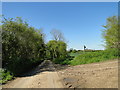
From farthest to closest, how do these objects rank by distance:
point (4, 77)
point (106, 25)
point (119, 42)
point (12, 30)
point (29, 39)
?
point (106, 25) < point (29, 39) < point (119, 42) < point (12, 30) < point (4, 77)

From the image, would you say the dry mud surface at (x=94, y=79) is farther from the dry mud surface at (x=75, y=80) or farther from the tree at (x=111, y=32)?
the tree at (x=111, y=32)

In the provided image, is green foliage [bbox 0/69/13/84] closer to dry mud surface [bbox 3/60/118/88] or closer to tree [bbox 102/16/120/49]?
dry mud surface [bbox 3/60/118/88]

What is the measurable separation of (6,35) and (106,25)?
16.3m

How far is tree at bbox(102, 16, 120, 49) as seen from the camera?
49.8 feet

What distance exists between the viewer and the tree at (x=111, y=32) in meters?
15.2

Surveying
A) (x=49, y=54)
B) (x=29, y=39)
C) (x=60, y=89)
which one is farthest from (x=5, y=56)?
(x=49, y=54)

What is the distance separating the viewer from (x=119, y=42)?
13.3 meters

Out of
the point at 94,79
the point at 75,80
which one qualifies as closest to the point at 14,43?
the point at 75,80

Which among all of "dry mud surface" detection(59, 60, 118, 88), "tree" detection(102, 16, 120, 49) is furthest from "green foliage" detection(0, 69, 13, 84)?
"tree" detection(102, 16, 120, 49)

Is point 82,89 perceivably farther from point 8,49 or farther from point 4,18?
point 4,18

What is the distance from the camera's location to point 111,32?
1612cm

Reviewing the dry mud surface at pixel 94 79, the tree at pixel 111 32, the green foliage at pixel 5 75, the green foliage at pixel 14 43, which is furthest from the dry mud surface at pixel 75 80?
the tree at pixel 111 32

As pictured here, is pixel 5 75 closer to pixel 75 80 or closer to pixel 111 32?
pixel 75 80

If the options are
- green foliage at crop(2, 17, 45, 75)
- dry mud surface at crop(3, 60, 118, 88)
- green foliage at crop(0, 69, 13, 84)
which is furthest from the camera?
green foliage at crop(2, 17, 45, 75)
